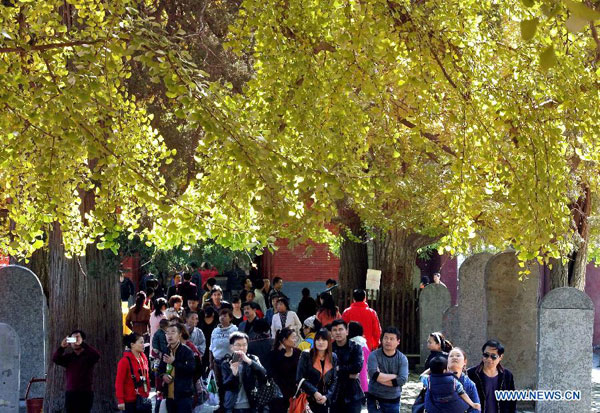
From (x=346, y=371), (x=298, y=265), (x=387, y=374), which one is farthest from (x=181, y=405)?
(x=298, y=265)

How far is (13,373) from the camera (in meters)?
12.1

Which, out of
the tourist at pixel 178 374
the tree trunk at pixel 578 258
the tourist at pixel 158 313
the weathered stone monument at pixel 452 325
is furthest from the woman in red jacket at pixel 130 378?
the tree trunk at pixel 578 258

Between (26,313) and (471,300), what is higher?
(471,300)

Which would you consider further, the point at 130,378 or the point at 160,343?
the point at 160,343

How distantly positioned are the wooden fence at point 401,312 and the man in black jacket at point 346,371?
11.4m

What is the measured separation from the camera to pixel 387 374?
1182 centimetres

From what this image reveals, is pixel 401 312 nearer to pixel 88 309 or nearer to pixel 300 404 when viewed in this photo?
pixel 88 309

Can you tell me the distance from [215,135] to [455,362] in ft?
11.8

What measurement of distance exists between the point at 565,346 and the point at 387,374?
8.76ft

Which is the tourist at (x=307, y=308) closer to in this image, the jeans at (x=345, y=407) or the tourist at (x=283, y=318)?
the tourist at (x=283, y=318)

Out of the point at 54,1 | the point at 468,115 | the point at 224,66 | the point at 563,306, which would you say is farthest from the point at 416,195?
the point at 54,1

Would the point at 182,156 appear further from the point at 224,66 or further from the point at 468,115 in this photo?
the point at 468,115

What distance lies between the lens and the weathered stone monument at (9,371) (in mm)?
11953

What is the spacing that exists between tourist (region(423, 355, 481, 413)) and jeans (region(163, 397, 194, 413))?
340cm
